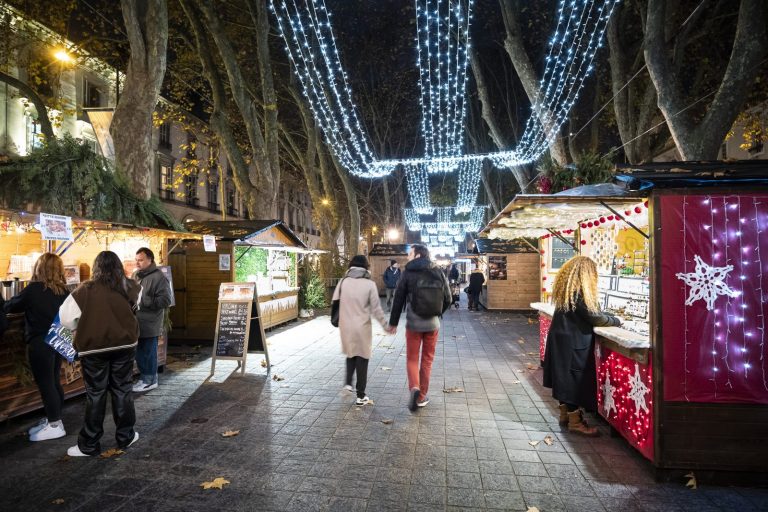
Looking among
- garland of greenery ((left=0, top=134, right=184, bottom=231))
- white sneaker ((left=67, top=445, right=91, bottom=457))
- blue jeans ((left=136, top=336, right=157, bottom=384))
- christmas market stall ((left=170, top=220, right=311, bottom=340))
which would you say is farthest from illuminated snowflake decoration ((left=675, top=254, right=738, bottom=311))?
garland of greenery ((left=0, top=134, right=184, bottom=231))

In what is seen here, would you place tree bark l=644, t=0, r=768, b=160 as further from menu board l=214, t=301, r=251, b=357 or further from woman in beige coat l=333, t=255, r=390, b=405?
menu board l=214, t=301, r=251, b=357

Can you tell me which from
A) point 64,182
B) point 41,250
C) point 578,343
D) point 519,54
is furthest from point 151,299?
point 519,54

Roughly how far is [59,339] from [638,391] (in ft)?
18.0

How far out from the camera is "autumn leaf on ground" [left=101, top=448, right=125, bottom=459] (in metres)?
3.92

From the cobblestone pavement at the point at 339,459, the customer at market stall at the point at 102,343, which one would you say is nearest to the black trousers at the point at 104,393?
the customer at market stall at the point at 102,343

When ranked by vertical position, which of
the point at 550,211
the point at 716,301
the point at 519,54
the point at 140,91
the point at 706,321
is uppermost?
the point at 519,54

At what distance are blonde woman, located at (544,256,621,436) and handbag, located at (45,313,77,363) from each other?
15.9 ft

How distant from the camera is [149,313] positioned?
19.8ft

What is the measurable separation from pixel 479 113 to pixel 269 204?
1381 centimetres

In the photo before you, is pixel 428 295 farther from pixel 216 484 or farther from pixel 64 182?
pixel 64 182

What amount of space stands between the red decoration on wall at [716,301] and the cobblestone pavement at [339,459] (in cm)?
83

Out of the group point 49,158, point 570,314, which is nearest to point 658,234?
point 570,314

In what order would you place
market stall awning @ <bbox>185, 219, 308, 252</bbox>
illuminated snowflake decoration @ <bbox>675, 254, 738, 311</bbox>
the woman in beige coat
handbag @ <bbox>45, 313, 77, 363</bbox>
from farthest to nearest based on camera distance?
market stall awning @ <bbox>185, 219, 308, 252</bbox>, the woman in beige coat, handbag @ <bbox>45, 313, 77, 363</bbox>, illuminated snowflake decoration @ <bbox>675, 254, 738, 311</bbox>

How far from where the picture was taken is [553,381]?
179 inches
